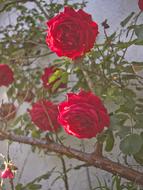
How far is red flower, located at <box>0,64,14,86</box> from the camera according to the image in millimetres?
2027

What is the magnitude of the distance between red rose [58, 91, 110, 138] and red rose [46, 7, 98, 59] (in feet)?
0.47

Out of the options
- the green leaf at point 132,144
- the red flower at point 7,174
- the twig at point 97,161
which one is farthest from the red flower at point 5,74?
the green leaf at point 132,144

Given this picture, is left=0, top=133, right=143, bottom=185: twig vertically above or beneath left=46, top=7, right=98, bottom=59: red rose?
beneath

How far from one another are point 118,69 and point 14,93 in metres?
0.92

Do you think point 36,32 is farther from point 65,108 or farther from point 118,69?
point 65,108

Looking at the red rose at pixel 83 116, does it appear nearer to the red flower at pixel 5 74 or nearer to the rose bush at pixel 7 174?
the rose bush at pixel 7 174

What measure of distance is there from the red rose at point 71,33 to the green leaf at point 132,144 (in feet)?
0.99

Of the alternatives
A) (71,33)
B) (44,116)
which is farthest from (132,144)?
(44,116)

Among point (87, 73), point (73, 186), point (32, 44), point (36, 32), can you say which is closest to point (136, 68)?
point (87, 73)

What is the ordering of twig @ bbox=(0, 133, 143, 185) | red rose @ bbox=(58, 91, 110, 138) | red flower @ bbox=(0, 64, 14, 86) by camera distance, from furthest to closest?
1. red flower @ bbox=(0, 64, 14, 86)
2. twig @ bbox=(0, 133, 143, 185)
3. red rose @ bbox=(58, 91, 110, 138)

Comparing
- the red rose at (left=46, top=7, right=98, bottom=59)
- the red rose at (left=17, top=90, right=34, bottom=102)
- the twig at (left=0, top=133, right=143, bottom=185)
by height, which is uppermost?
the red rose at (left=46, top=7, right=98, bottom=59)

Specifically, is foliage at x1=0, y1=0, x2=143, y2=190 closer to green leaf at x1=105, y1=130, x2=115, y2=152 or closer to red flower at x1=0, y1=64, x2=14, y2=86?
green leaf at x1=105, y1=130, x2=115, y2=152

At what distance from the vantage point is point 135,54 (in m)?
1.70

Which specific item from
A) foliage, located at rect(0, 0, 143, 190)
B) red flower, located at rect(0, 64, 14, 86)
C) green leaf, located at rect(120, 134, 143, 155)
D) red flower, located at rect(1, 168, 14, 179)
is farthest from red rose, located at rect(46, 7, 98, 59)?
red flower, located at rect(0, 64, 14, 86)
